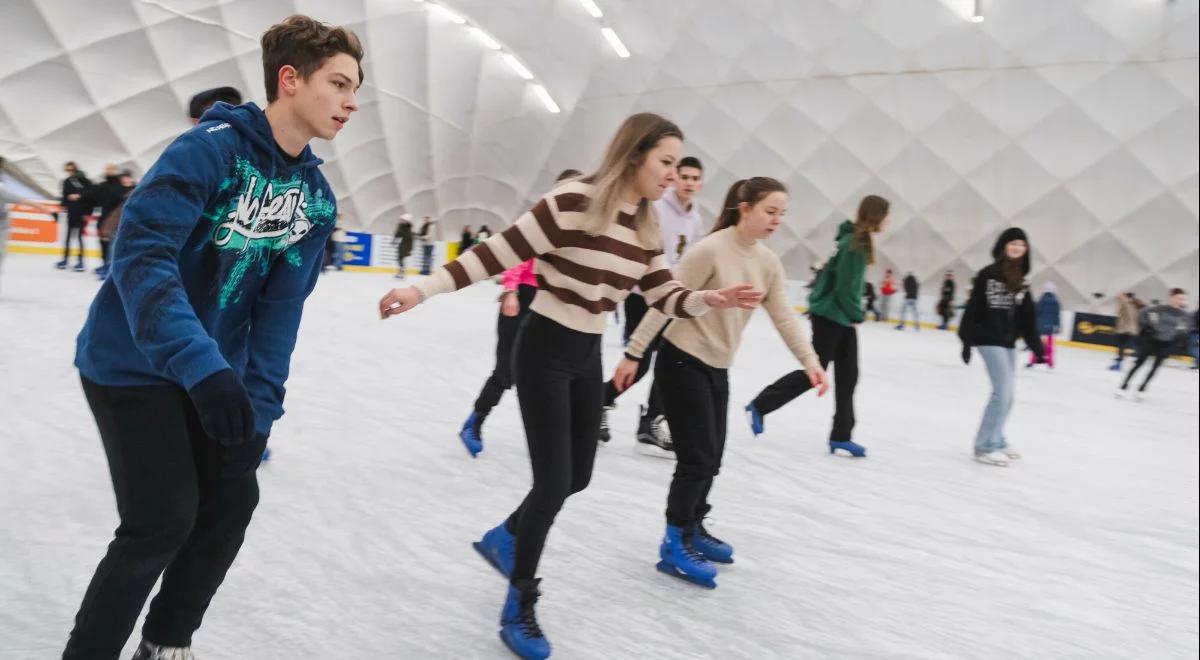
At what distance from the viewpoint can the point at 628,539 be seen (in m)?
3.53

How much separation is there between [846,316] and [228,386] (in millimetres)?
4465

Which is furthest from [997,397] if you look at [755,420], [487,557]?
[487,557]

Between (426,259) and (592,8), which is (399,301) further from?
(592,8)

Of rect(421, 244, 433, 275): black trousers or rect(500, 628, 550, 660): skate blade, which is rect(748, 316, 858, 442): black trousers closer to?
rect(500, 628, 550, 660): skate blade

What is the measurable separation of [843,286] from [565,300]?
3254 mm

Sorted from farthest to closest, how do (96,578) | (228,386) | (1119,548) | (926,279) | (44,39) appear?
1. (926,279)
2. (44,39)
3. (1119,548)
4. (96,578)
5. (228,386)

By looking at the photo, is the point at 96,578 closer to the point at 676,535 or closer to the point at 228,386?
the point at 228,386

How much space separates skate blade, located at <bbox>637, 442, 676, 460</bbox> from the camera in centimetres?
504

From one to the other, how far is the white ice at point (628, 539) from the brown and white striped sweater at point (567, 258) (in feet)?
3.41

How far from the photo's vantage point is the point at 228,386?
54.9 inches

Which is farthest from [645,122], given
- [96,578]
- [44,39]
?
[44,39]

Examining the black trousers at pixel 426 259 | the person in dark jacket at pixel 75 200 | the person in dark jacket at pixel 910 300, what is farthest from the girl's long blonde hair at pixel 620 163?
the black trousers at pixel 426 259

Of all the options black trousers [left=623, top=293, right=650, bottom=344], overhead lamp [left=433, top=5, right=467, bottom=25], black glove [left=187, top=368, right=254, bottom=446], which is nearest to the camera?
black glove [left=187, top=368, right=254, bottom=446]

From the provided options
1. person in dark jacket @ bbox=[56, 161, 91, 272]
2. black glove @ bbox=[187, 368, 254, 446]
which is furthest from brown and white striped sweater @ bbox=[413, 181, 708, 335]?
person in dark jacket @ bbox=[56, 161, 91, 272]
